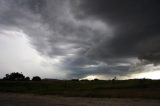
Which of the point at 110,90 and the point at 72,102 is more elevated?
the point at 110,90

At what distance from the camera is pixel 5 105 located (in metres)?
37.3

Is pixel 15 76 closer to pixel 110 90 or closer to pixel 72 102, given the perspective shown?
pixel 110 90

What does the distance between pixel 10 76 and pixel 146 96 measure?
11994 centimetres

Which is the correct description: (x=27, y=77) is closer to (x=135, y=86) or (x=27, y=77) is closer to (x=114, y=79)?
(x=114, y=79)

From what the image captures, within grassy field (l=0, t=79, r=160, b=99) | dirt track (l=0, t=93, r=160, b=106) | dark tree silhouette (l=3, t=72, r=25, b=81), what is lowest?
dirt track (l=0, t=93, r=160, b=106)

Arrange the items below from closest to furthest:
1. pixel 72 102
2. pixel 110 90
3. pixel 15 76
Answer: pixel 72 102
pixel 110 90
pixel 15 76

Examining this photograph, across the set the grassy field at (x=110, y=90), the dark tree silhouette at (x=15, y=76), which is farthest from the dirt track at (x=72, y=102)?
the dark tree silhouette at (x=15, y=76)

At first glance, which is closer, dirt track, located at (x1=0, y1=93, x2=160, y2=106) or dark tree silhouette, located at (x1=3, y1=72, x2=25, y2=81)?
dirt track, located at (x1=0, y1=93, x2=160, y2=106)

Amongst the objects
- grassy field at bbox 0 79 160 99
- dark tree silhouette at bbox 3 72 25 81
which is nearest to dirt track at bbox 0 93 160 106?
grassy field at bbox 0 79 160 99

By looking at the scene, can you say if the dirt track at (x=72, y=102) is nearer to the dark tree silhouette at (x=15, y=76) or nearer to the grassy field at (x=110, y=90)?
the grassy field at (x=110, y=90)

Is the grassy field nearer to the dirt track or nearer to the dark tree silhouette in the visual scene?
the dirt track

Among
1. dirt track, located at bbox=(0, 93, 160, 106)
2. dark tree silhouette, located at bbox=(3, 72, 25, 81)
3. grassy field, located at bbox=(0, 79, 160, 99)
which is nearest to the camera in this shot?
dirt track, located at bbox=(0, 93, 160, 106)

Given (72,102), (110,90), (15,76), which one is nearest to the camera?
(72,102)

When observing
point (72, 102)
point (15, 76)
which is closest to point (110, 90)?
point (72, 102)
